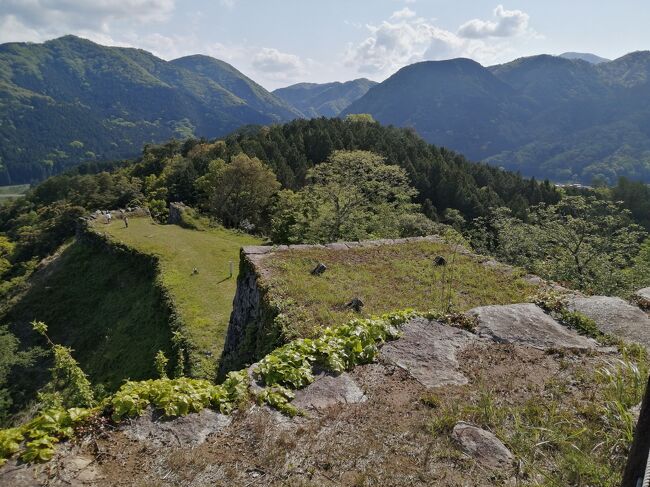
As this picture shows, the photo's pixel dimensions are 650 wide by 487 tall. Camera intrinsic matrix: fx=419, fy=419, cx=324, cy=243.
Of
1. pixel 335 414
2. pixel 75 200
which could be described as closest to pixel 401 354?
pixel 335 414

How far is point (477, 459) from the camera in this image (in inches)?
167

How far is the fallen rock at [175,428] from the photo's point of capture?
14.4 feet

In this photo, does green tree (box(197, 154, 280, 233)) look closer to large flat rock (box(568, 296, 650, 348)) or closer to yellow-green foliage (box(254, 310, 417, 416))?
yellow-green foliage (box(254, 310, 417, 416))

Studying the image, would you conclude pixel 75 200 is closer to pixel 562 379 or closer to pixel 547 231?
pixel 547 231

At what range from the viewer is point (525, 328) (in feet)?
23.8

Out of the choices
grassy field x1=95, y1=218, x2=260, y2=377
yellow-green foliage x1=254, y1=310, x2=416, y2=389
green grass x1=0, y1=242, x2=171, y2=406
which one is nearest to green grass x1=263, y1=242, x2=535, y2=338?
yellow-green foliage x1=254, y1=310, x2=416, y2=389

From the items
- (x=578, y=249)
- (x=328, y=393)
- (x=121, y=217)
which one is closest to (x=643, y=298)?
(x=328, y=393)

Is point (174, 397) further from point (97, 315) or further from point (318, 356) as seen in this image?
point (97, 315)

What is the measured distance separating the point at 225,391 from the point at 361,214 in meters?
23.7

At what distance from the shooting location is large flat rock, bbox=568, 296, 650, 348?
22.4 ft

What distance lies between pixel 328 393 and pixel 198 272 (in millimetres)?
20586

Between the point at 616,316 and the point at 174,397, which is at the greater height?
the point at 174,397

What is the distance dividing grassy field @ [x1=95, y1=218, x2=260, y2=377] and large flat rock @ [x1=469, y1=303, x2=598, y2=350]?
36.8ft

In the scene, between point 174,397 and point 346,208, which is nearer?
point 174,397
